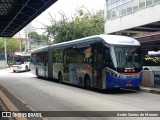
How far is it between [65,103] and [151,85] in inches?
275

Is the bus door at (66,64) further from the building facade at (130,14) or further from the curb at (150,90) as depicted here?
the building facade at (130,14)

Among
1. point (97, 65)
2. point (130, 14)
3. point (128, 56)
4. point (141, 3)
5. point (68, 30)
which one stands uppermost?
point (141, 3)

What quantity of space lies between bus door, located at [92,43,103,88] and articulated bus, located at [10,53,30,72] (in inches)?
1176

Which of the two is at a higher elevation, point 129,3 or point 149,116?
point 129,3

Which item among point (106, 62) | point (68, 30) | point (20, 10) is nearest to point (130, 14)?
point (68, 30)

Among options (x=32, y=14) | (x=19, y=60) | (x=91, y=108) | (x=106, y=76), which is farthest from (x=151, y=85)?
(x=19, y=60)

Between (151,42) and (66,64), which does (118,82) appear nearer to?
(151,42)

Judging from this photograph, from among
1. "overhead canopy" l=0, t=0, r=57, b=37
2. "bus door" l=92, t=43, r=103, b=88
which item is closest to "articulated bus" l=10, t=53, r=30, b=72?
"overhead canopy" l=0, t=0, r=57, b=37

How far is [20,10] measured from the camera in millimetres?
21484

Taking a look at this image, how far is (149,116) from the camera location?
10305 millimetres

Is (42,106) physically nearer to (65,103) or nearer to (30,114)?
(65,103)

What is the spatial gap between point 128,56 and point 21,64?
31884 millimetres

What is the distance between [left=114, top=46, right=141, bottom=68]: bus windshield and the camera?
660 inches

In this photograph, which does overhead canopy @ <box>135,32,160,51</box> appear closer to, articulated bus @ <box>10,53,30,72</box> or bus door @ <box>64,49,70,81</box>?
bus door @ <box>64,49,70,81</box>
